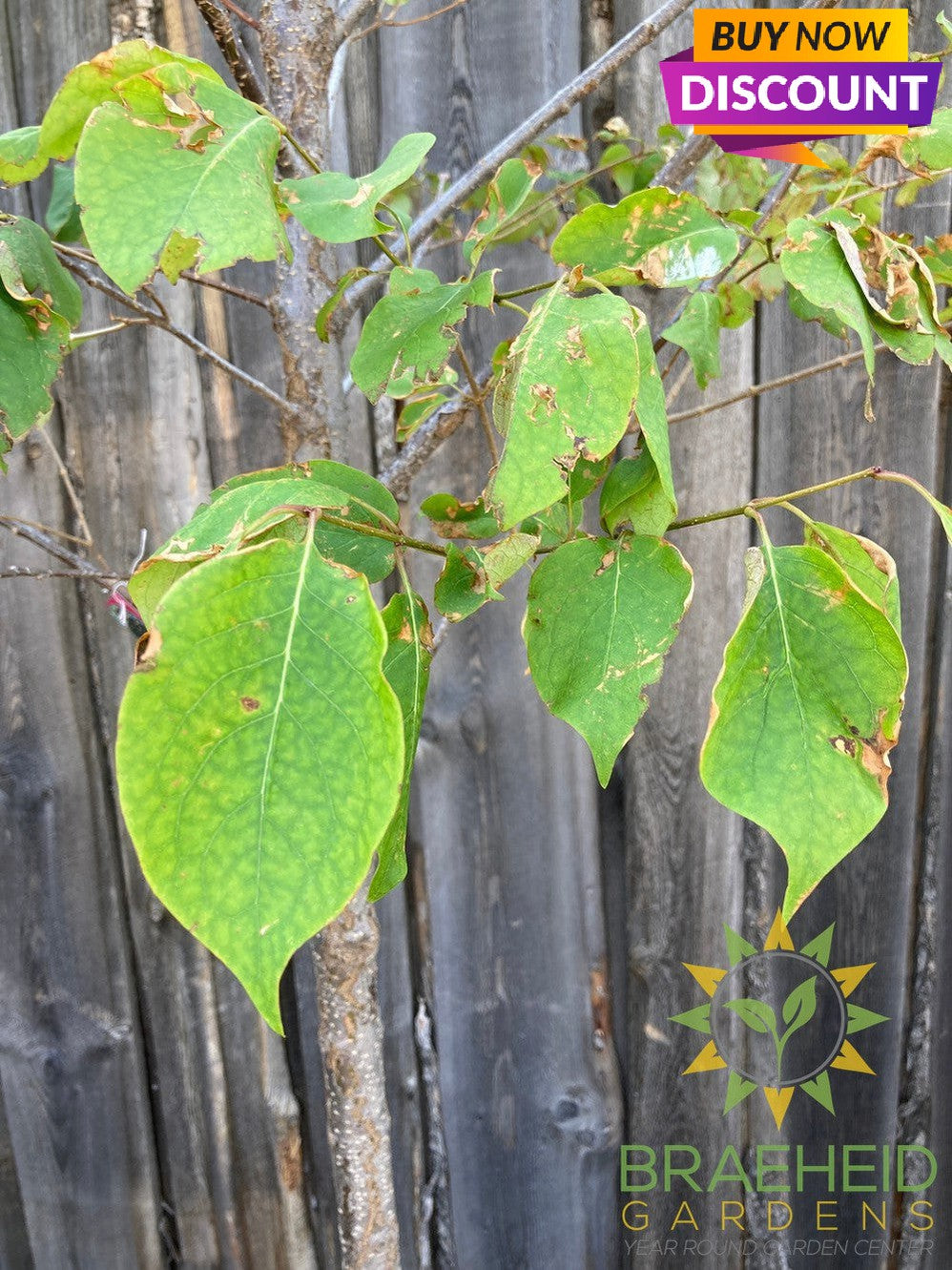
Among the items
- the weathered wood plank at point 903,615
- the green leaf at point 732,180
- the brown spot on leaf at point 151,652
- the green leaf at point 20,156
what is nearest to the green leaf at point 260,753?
the brown spot on leaf at point 151,652

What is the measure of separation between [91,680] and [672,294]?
810mm

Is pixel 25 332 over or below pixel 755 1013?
over

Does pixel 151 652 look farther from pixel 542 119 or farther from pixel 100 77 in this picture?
pixel 542 119

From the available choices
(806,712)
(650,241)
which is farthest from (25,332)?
(806,712)

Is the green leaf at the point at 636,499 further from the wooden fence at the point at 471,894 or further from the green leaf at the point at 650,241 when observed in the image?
the wooden fence at the point at 471,894

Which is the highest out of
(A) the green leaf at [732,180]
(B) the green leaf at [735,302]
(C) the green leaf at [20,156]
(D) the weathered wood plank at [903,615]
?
(A) the green leaf at [732,180]

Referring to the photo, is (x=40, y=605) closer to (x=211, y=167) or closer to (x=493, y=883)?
(x=493, y=883)

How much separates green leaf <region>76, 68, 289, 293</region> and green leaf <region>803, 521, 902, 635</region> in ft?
0.92

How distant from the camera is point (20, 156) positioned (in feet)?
1.60

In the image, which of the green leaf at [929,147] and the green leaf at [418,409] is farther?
the green leaf at [418,409]

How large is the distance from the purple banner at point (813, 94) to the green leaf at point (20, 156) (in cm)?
38

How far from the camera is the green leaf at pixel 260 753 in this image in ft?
0.95

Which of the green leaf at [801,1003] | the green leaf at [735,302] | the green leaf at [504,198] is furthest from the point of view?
the green leaf at [801,1003]

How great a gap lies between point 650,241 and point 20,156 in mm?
336
